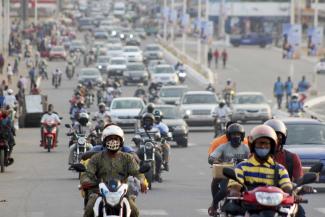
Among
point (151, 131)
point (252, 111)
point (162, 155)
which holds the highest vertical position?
point (151, 131)

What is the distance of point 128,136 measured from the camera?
158 feet

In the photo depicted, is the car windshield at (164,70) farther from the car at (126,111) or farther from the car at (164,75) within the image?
the car at (126,111)

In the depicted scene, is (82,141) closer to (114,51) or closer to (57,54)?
(114,51)

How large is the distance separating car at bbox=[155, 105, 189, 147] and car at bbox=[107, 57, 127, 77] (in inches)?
1805

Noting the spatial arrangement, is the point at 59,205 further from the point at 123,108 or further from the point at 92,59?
the point at 92,59

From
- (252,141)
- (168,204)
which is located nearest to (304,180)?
(252,141)

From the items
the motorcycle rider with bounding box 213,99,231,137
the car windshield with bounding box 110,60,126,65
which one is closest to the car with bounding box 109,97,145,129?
the motorcycle rider with bounding box 213,99,231,137

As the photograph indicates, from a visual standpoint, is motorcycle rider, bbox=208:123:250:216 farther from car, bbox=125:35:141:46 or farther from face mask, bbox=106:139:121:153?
car, bbox=125:35:141:46

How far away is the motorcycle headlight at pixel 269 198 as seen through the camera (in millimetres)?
13539

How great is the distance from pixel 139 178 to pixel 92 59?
9752 cm

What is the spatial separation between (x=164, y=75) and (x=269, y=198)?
69.9m

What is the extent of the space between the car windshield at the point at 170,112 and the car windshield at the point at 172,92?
16.1 metres

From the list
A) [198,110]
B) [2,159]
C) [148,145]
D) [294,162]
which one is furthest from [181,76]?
[294,162]

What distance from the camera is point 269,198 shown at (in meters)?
13.6
